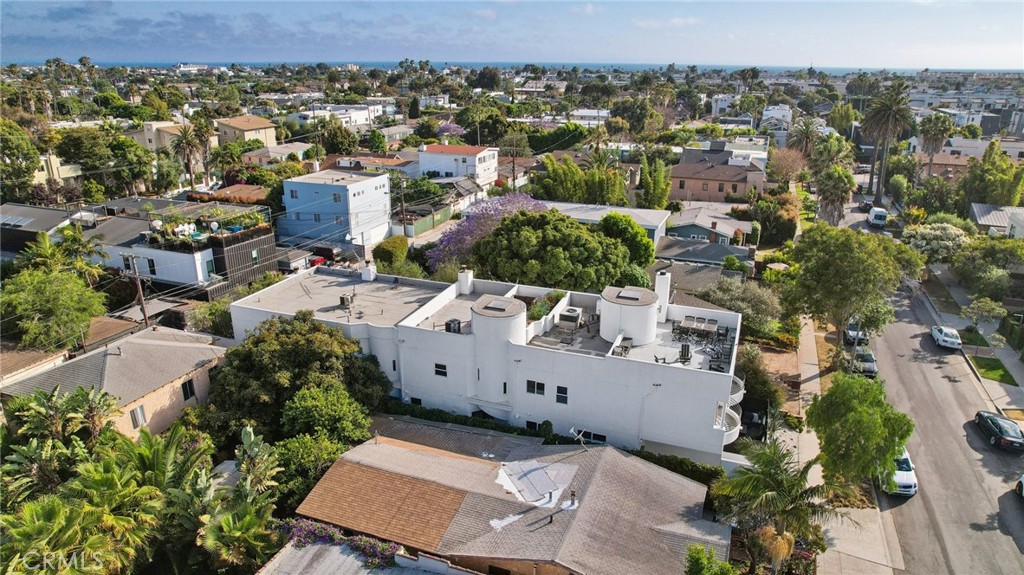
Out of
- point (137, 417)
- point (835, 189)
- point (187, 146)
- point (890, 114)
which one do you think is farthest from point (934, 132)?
point (187, 146)

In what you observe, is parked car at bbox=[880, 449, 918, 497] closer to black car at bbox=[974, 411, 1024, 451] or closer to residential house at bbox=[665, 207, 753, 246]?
black car at bbox=[974, 411, 1024, 451]

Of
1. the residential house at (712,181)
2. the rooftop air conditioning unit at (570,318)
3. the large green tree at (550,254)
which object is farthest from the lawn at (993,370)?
the residential house at (712,181)

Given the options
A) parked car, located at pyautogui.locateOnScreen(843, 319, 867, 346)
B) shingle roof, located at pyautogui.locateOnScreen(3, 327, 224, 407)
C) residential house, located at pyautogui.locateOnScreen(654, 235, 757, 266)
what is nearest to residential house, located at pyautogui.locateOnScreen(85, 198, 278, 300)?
shingle roof, located at pyautogui.locateOnScreen(3, 327, 224, 407)

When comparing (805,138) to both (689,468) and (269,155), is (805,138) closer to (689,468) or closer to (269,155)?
(689,468)

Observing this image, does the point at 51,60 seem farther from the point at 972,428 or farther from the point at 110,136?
the point at 972,428

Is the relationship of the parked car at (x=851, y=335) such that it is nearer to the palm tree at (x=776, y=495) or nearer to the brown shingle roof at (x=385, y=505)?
the palm tree at (x=776, y=495)

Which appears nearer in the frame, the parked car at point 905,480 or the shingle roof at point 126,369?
the parked car at point 905,480

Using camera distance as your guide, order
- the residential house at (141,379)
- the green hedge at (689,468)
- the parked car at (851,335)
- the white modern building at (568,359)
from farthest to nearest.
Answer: the parked car at (851,335) → the residential house at (141,379) → the white modern building at (568,359) → the green hedge at (689,468)
